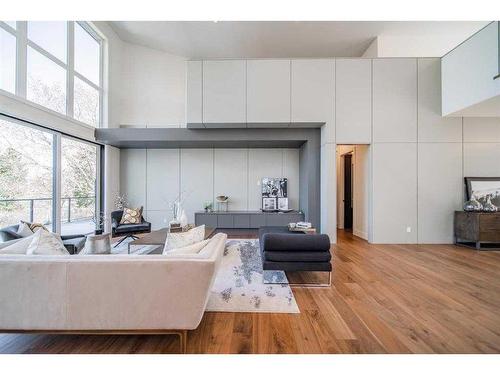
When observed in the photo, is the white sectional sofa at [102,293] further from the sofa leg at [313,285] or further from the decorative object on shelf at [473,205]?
the decorative object on shelf at [473,205]

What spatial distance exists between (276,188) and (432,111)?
4151mm

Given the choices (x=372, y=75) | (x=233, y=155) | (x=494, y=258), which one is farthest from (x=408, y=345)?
(x=233, y=155)

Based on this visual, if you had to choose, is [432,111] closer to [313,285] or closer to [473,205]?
[473,205]

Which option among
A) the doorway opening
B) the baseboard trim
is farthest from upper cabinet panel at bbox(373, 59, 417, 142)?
the baseboard trim

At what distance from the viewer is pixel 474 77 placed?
4.35m

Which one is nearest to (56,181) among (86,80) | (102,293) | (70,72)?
(70,72)

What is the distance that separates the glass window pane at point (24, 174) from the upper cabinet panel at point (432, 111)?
819 cm

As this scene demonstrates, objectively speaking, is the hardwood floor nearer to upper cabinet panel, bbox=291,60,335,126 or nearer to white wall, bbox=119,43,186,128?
upper cabinet panel, bbox=291,60,335,126

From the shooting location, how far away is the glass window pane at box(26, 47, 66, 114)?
4.28m

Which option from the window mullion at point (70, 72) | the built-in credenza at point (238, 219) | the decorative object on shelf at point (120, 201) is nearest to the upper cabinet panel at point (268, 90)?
the built-in credenza at point (238, 219)

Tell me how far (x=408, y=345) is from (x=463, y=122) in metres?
5.66

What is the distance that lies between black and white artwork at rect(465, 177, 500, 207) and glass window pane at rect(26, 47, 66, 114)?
912 cm

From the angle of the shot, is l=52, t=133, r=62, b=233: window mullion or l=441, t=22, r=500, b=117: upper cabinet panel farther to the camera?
l=52, t=133, r=62, b=233: window mullion

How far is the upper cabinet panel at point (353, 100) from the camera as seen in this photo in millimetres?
5332
